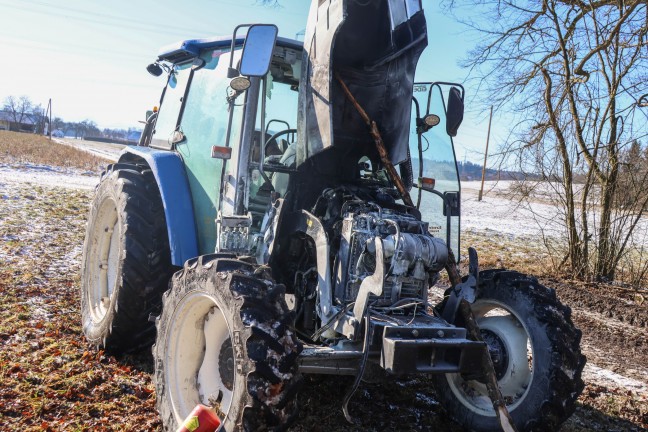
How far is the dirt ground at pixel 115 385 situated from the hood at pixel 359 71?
1.83 m

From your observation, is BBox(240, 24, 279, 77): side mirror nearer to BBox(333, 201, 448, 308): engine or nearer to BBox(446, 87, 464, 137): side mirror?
BBox(333, 201, 448, 308): engine

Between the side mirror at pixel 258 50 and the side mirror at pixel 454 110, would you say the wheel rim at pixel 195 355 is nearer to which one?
the side mirror at pixel 258 50

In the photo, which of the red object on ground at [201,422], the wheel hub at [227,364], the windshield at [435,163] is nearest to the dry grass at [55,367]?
the wheel hub at [227,364]

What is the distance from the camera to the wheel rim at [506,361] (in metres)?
3.45

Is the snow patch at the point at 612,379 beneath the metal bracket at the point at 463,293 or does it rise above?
beneath

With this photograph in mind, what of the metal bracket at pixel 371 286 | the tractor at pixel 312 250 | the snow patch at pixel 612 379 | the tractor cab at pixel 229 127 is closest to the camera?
the tractor at pixel 312 250

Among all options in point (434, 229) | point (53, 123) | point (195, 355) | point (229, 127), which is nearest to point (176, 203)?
point (229, 127)

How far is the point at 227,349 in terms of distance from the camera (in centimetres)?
308

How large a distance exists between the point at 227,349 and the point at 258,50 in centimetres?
182

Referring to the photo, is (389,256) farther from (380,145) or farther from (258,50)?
(258,50)

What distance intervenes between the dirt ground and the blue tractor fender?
1030 millimetres

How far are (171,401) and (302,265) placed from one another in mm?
1271

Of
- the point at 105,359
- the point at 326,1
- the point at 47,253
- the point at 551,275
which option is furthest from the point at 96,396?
the point at 551,275

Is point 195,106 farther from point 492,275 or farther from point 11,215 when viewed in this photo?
point 11,215
